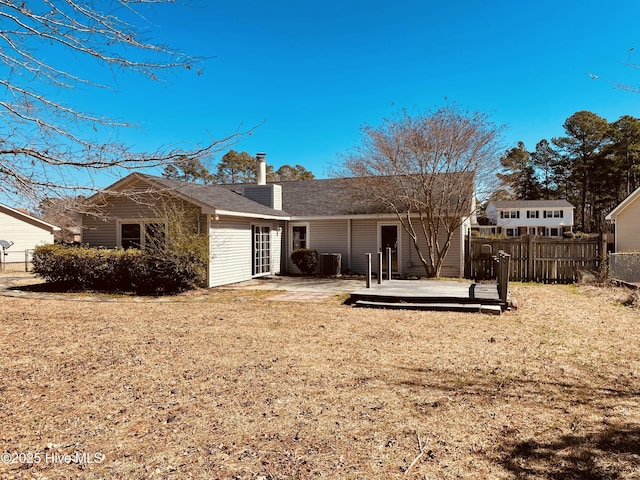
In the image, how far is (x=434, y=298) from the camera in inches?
350

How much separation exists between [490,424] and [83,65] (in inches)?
191

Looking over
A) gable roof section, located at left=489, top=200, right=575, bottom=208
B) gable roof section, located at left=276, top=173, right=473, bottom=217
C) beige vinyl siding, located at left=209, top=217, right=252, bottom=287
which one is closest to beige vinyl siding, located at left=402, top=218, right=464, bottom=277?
gable roof section, located at left=276, top=173, right=473, bottom=217

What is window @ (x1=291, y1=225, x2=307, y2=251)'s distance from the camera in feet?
55.1

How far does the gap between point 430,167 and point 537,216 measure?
1544 inches

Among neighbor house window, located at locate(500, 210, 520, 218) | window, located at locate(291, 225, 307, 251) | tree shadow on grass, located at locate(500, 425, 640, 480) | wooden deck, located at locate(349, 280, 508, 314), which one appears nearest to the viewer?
tree shadow on grass, located at locate(500, 425, 640, 480)

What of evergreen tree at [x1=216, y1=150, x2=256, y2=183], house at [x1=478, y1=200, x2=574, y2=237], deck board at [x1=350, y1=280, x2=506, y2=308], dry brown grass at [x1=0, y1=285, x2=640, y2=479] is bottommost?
dry brown grass at [x1=0, y1=285, x2=640, y2=479]

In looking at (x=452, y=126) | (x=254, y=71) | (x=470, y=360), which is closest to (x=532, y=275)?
(x=452, y=126)

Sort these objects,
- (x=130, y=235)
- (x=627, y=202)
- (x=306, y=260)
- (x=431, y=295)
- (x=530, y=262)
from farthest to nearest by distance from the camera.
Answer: (x=627, y=202) → (x=306, y=260) → (x=530, y=262) → (x=130, y=235) → (x=431, y=295)

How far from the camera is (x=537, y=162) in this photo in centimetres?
5147

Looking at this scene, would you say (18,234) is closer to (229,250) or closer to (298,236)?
(298,236)

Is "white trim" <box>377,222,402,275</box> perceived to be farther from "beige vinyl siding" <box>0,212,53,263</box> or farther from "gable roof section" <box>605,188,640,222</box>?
"beige vinyl siding" <box>0,212,53,263</box>

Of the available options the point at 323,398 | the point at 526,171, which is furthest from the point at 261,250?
the point at 526,171

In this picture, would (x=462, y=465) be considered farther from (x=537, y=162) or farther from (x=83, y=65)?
(x=537, y=162)

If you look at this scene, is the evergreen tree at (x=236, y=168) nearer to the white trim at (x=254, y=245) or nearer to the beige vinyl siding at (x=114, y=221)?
the white trim at (x=254, y=245)
